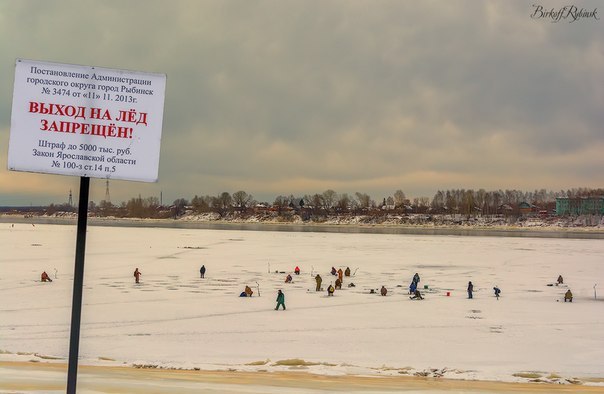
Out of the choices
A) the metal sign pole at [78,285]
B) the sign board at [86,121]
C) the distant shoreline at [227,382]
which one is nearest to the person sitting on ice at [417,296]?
the distant shoreline at [227,382]

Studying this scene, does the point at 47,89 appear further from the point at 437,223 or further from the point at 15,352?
the point at 437,223

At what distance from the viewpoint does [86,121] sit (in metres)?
5.30

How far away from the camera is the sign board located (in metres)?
5.22

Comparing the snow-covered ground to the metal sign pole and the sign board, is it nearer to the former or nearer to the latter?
the metal sign pole

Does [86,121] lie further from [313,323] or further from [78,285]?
[313,323]

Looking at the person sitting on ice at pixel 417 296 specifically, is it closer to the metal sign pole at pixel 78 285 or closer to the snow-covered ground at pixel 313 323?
the snow-covered ground at pixel 313 323

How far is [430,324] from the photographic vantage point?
62.1 ft

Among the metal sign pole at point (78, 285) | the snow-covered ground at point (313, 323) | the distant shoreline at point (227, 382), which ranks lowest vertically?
the snow-covered ground at point (313, 323)

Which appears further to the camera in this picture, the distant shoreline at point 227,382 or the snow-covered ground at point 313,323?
the snow-covered ground at point 313,323

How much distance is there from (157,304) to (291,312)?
16.8 feet

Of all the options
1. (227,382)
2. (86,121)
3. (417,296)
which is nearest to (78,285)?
(86,121)

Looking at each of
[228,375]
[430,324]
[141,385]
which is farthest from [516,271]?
[141,385]

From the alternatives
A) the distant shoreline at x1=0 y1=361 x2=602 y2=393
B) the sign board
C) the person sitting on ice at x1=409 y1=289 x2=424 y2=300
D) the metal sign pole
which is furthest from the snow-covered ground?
the sign board

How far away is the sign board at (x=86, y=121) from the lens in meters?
5.22
